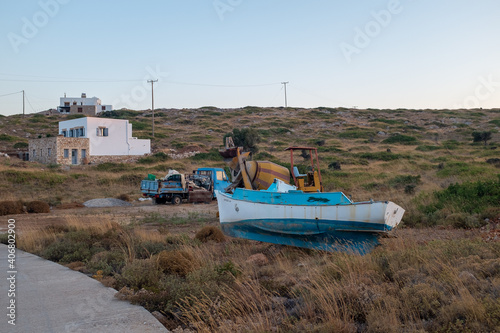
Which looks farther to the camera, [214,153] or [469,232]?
[214,153]

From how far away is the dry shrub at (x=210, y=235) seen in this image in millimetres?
11852

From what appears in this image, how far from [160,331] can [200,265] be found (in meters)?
3.00

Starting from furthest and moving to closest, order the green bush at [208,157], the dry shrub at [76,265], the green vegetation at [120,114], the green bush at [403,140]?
the green vegetation at [120,114] → the green bush at [403,140] → the green bush at [208,157] → the dry shrub at [76,265]

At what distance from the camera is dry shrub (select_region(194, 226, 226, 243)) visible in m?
11.9

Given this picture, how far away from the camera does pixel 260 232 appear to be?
10.8 meters

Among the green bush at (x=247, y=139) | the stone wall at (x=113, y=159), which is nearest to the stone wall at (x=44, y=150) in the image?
the stone wall at (x=113, y=159)

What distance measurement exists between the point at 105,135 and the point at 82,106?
57.7 metres

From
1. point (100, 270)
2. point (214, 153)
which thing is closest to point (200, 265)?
point (100, 270)

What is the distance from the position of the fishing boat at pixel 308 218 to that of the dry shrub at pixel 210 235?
0.39 meters

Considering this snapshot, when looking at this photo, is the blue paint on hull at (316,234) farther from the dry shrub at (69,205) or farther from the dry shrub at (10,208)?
the dry shrub at (69,205)

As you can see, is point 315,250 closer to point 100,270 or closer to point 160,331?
point 100,270

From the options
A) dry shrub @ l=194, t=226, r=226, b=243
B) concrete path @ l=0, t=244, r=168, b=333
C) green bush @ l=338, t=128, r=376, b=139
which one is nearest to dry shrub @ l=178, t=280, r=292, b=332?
concrete path @ l=0, t=244, r=168, b=333

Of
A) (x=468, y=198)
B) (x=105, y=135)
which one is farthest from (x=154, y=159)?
(x=468, y=198)

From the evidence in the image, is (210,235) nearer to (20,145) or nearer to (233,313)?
(233,313)
